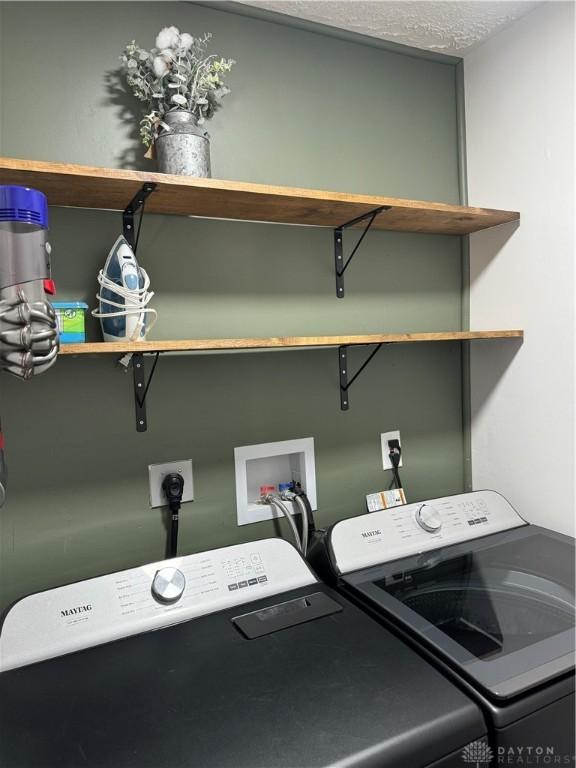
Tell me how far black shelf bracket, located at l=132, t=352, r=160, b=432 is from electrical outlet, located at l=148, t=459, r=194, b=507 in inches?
4.6

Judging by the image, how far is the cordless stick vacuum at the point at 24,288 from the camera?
30.4 inches

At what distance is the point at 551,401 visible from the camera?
60.2 inches

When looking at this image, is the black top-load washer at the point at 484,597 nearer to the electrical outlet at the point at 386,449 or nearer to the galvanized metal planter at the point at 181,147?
the electrical outlet at the point at 386,449

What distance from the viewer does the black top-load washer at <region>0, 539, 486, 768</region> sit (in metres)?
0.78

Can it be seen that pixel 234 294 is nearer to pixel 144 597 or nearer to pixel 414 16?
pixel 144 597

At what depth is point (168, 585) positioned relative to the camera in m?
1.14

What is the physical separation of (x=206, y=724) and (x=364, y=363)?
1.08 metres

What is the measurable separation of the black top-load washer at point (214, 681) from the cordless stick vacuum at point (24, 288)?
Result: 1.24 feet

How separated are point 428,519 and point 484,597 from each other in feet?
0.92

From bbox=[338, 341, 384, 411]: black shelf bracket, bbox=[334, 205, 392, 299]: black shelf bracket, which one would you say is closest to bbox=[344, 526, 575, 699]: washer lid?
bbox=[338, 341, 384, 411]: black shelf bracket

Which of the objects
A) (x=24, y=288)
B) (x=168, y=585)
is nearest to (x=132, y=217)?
(x=24, y=288)

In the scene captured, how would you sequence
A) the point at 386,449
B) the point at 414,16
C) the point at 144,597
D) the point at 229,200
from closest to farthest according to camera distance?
1. the point at 144,597
2. the point at 229,200
3. the point at 414,16
4. the point at 386,449

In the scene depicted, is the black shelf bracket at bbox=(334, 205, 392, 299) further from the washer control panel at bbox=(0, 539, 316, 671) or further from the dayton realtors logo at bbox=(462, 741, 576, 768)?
the dayton realtors logo at bbox=(462, 741, 576, 768)

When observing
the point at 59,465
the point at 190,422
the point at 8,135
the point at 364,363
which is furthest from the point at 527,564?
the point at 8,135
